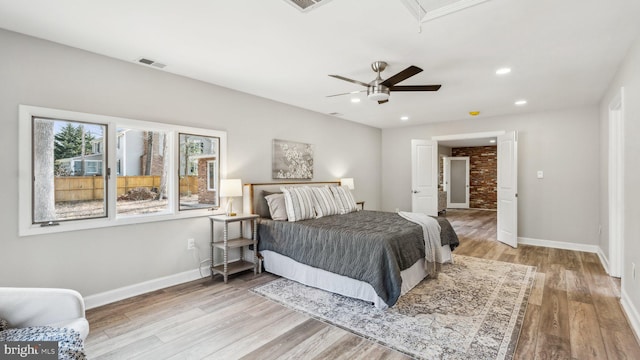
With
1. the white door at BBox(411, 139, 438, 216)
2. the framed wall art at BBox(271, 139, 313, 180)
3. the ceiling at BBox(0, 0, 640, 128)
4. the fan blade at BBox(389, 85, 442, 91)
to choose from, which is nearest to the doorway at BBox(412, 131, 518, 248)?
the white door at BBox(411, 139, 438, 216)

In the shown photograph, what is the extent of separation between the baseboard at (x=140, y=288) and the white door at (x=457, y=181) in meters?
9.48

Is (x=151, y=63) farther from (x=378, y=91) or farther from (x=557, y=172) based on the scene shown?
(x=557, y=172)

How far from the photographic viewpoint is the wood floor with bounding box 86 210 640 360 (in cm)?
218

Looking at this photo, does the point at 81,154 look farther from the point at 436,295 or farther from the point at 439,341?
the point at 436,295

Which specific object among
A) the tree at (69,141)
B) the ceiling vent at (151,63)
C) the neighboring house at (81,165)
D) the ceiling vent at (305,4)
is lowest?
the neighboring house at (81,165)

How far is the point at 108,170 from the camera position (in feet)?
10.0

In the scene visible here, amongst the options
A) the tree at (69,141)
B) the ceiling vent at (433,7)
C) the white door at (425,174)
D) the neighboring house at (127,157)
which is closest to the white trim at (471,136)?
the white door at (425,174)

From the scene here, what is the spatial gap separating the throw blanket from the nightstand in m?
2.05

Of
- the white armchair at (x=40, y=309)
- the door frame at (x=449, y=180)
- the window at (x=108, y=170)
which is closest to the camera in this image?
the white armchair at (x=40, y=309)

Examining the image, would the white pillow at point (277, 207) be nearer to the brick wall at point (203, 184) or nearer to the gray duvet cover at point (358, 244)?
the gray duvet cover at point (358, 244)

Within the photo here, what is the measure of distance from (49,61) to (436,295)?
432 cm

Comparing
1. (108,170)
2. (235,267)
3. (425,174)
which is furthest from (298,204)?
(425,174)

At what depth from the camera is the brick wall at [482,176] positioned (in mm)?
10211

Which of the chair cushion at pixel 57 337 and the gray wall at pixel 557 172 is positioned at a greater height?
Result: the gray wall at pixel 557 172
